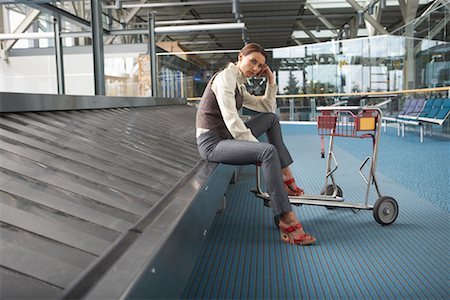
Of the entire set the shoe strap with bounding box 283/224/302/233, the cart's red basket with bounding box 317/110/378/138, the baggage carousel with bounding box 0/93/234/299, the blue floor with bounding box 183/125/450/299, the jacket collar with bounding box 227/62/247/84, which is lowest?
the blue floor with bounding box 183/125/450/299

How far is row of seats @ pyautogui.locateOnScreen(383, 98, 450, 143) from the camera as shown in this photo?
922cm

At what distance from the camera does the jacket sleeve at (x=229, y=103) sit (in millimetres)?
2850

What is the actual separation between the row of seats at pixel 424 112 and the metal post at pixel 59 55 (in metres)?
7.08

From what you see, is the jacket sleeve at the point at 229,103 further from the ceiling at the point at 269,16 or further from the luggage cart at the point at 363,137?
the ceiling at the point at 269,16

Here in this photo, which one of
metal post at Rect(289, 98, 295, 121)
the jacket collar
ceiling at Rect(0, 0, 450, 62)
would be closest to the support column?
ceiling at Rect(0, 0, 450, 62)

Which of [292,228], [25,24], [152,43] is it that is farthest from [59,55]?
[292,228]

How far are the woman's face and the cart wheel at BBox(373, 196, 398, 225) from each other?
138 cm

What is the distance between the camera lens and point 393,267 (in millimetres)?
2600

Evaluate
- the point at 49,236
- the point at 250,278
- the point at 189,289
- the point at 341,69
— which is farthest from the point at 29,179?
the point at 341,69

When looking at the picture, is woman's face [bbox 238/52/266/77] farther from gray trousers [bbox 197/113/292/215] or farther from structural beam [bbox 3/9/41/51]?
structural beam [bbox 3/9/41/51]

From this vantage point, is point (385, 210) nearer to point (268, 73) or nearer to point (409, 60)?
point (268, 73)

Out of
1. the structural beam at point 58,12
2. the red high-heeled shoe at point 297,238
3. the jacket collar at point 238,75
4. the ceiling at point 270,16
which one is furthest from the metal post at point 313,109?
the red high-heeled shoe at point 297,238

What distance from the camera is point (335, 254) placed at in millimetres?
2838

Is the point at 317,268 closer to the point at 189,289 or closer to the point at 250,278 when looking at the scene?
the point at 250,278
